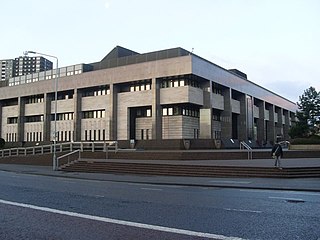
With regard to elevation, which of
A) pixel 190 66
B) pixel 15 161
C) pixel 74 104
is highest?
pixel 190 66

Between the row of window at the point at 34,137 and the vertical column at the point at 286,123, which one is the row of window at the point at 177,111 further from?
the vertical column at the point at 286,123

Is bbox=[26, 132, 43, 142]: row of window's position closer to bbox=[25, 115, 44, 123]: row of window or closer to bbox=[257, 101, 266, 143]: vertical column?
bbox=[25, 115, 44, 123]: row of window

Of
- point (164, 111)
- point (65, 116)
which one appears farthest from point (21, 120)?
point (164, 111)

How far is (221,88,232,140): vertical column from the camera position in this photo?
6097 centimetres

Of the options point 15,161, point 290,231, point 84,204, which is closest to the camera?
point 290,231

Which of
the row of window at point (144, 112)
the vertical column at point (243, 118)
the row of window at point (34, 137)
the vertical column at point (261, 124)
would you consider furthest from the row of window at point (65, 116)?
the vertical column at point (261, 124)

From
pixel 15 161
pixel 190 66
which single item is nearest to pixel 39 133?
pixel 15 161

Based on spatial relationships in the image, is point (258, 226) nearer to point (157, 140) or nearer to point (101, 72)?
point (157, 140)

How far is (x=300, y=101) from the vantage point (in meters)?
66.6

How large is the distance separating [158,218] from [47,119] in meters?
63.9

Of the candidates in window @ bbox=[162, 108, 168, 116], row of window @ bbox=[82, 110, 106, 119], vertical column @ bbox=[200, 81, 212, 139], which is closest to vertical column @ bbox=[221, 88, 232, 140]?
vertical column @ bbox=[200, 81, 212, 139]

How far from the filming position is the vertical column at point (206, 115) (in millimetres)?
54156

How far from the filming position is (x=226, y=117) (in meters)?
61.9

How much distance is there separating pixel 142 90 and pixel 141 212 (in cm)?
4910
